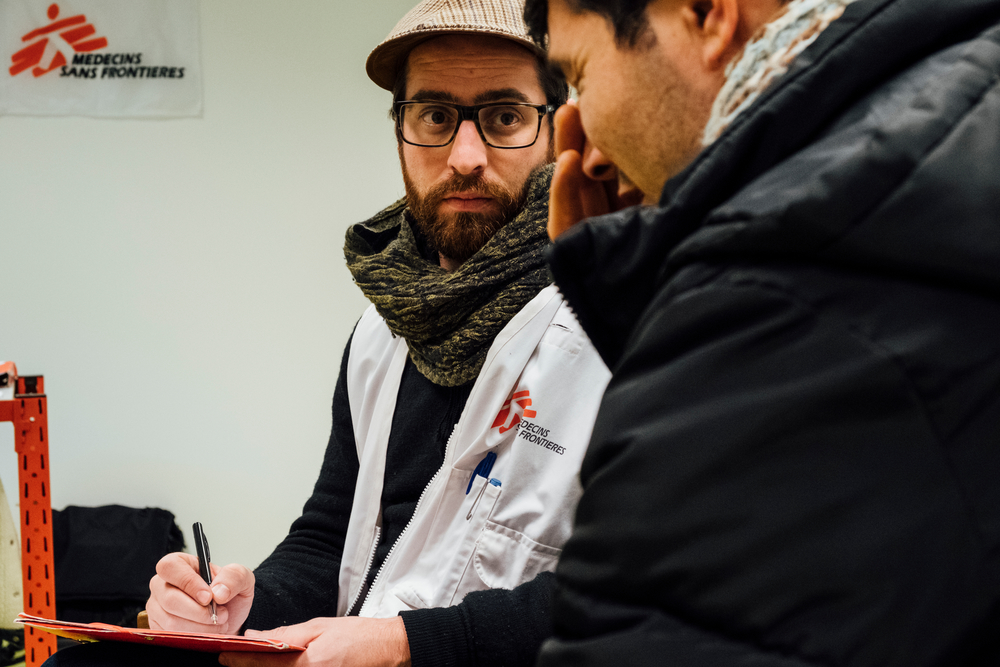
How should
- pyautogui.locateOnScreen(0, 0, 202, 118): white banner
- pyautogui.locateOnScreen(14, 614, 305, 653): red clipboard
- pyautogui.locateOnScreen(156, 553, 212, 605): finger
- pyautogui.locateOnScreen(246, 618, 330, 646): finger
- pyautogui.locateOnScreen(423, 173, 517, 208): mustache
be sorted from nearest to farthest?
pyautogui.locateOnScreen(14, 614, 305, 653): red clipboard < pyautogui.locateOnScreen(246, 618, 330, 646): finger < pyautogui.locateOnScreen(156, 553, 212, 605): finger < pyautogui.locateOnScreen(423, 173, 517, 208): mustache < pyautogui.locateOnScreen(0, 0, 202, 118): white banner

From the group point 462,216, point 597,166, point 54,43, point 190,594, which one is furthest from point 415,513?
point 54,43

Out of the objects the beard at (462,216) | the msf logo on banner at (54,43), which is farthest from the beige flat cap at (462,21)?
the msf logo on banner at (54,43)

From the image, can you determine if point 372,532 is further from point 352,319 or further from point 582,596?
point 352,319

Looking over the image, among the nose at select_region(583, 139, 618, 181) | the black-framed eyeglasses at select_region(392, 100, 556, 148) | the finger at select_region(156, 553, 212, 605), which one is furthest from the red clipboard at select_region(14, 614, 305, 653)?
the black-framed eyeglasses at select_region(392, 100, 556, 148)

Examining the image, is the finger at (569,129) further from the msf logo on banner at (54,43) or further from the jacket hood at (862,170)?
the msf logo on banner at (54,43)

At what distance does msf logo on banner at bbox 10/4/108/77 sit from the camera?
2758mm

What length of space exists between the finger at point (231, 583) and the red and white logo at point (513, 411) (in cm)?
45

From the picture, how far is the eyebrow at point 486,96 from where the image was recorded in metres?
1.33

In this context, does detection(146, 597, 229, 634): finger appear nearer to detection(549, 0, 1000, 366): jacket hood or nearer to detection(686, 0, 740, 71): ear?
detection(549, 0, 1000, 366): jacket hood

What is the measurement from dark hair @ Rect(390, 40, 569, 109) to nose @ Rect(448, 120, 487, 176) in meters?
0.15

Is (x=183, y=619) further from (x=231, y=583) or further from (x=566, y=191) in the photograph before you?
(x=566, y=191)

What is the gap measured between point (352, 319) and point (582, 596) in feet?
8.26

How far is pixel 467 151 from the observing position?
1.32 m

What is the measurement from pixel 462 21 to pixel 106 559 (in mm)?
2243
